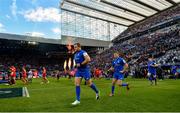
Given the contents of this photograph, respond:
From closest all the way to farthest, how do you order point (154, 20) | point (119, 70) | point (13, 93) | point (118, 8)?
point (119, 70), point (13, 93), point (118, 8), point (154, 20)

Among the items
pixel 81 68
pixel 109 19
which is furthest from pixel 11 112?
pixel 109 19

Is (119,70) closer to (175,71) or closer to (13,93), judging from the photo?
(13,93)

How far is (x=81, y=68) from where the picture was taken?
907cm

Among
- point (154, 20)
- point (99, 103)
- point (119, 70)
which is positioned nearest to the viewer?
point (99, 103)

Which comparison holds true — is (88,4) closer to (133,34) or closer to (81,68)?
(133,34)

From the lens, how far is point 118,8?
2245 inches

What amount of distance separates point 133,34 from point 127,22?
609 cm

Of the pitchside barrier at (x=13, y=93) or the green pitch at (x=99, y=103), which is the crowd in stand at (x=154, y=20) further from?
the green pitch at (x=99, y=103)

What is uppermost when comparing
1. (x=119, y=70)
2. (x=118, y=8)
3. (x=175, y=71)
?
(x=118, y=8)

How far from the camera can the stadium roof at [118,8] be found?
53969 mm

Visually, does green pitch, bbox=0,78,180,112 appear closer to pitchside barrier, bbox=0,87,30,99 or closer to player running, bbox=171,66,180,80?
pitchside barrier, bbox=0,87,30,99

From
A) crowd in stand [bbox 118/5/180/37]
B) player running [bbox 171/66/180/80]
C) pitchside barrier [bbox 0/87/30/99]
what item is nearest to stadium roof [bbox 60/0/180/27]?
crowd in stand [bbox 118/5/180/37]

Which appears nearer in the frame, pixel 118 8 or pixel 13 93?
pixel 13 93

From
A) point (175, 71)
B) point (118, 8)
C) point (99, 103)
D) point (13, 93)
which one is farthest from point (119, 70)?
point (118, 8)
